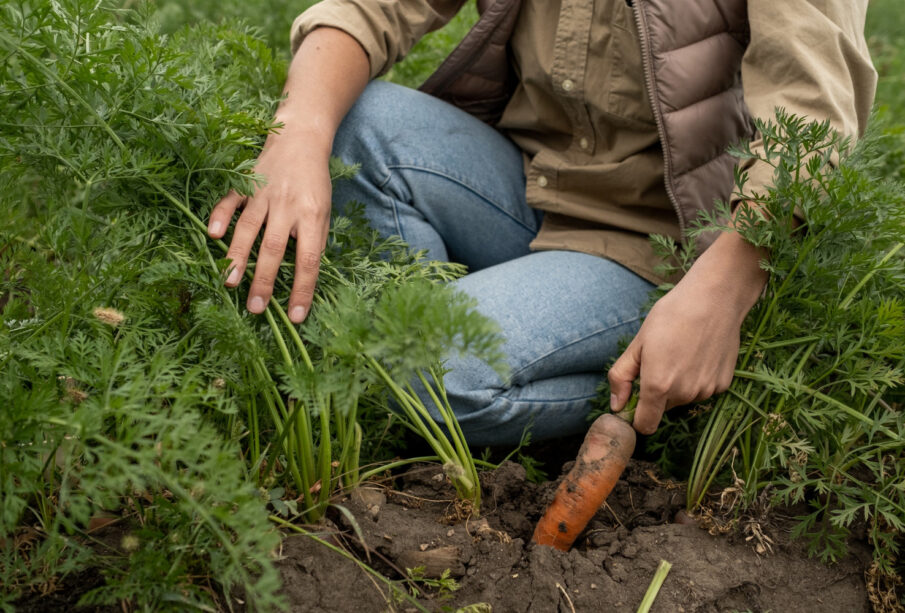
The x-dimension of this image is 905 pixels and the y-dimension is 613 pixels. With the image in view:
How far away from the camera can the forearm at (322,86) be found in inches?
71.8

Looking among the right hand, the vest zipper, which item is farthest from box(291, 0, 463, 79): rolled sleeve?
the vest zipper

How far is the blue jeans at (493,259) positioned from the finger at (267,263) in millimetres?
550

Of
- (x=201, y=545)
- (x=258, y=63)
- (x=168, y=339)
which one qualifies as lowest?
(x=201, y=545)

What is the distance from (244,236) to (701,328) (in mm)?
958

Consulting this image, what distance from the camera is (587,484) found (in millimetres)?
1569

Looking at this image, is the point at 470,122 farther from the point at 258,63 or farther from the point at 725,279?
the point at 725,279

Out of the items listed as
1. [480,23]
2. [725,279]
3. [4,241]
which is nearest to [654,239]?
[725,279]

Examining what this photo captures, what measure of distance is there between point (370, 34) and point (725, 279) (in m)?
1.17

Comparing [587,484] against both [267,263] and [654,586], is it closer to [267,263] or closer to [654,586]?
[654,586]

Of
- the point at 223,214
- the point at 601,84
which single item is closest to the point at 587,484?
the point at 223,214

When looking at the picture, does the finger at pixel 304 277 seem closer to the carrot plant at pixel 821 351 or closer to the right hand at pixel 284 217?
the right hand at pixel 284 217

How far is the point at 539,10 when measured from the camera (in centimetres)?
209

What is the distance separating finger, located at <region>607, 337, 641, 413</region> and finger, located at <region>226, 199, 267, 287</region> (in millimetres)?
815

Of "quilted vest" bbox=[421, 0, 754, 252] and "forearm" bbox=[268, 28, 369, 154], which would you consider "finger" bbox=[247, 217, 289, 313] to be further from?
"quilted vest" bbox=[421, 0, 754, 252]
